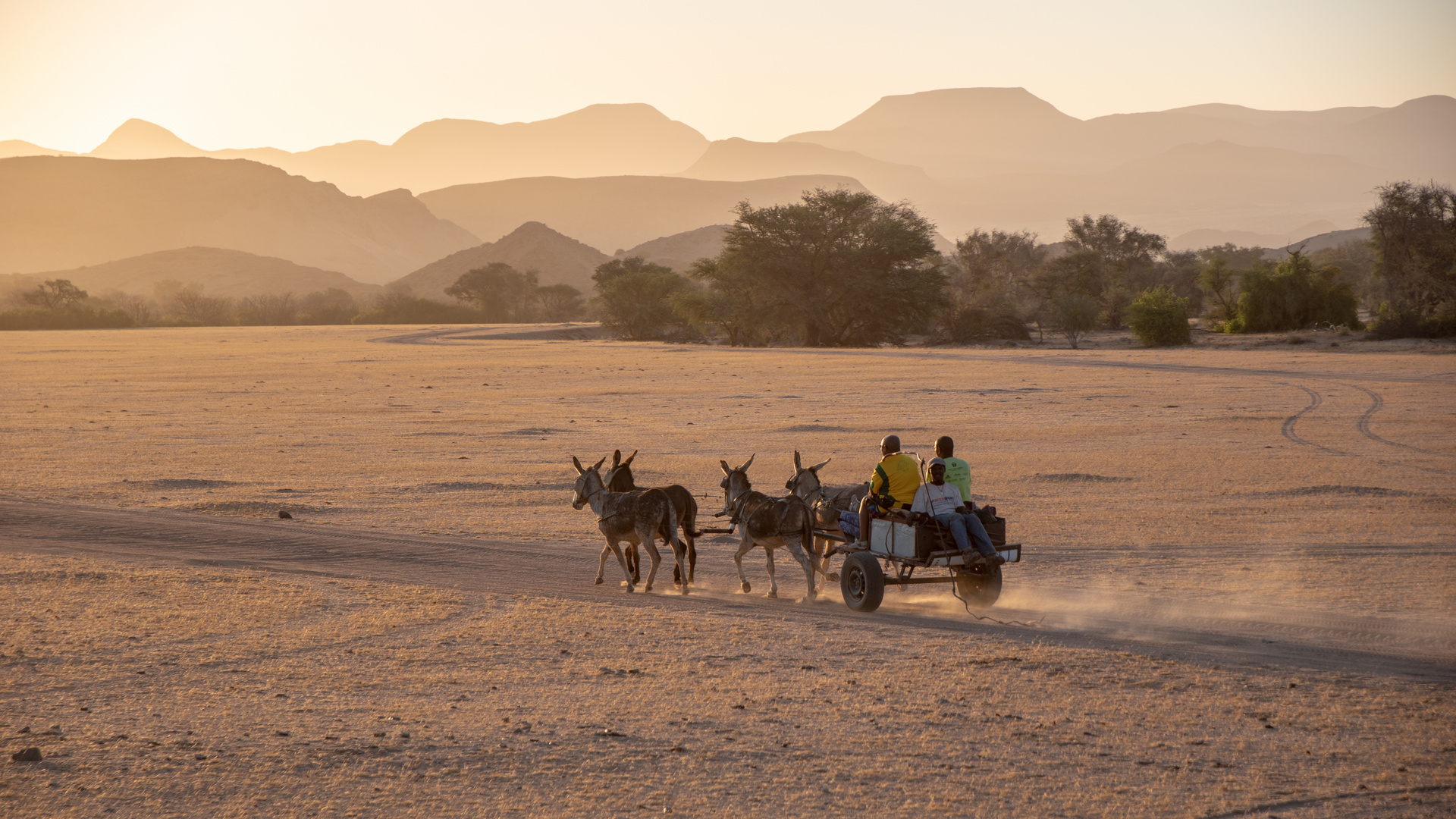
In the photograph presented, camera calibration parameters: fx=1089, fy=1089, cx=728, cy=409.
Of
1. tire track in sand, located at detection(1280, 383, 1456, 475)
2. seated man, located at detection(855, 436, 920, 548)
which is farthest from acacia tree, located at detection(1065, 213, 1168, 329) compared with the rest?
seated man, located at detection(855, 436, 920, 548)

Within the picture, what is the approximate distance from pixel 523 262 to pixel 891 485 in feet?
600

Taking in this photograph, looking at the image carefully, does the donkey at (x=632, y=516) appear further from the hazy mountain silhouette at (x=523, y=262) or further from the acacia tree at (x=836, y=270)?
the hazy mountain silhouette at (x=523, y=262)

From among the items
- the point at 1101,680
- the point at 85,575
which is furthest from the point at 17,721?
the point at 1101,680

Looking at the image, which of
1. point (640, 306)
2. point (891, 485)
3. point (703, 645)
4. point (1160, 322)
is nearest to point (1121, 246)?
point (1160, 322)

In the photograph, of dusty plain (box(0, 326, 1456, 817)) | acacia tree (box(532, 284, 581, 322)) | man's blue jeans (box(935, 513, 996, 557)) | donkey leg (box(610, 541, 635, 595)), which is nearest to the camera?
dusty plain (box(0, 326, 1456, 817))

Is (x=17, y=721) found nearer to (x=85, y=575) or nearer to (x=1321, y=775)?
(x=85, y=575)

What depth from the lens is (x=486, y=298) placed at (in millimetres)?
128250

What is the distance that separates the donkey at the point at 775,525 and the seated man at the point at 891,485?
0.63m

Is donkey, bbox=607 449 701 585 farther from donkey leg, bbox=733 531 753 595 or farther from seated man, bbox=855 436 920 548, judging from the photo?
seated man, bbox=855 436 920 548

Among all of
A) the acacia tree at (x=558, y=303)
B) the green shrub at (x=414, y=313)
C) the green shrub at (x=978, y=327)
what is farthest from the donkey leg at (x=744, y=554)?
the acacia tree at (x=558, y=303)

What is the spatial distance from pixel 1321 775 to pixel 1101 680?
6.03 feet

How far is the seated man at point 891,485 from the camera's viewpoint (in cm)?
1016

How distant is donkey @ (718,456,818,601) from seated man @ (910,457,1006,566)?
1.17m

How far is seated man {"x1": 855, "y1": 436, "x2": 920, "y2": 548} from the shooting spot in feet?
33.3
